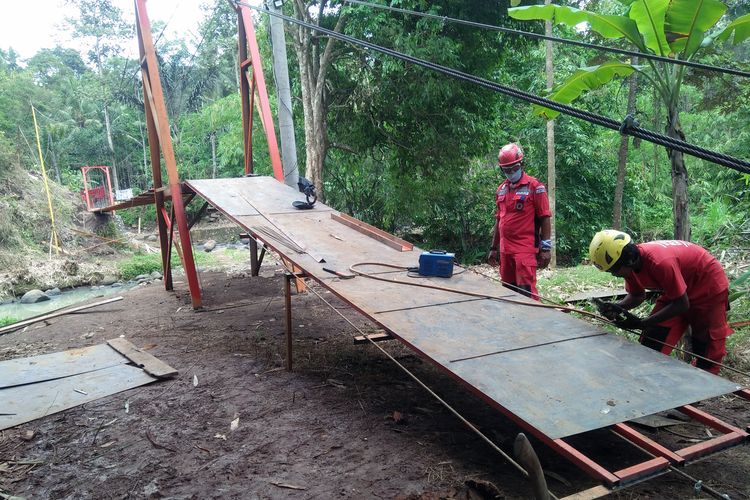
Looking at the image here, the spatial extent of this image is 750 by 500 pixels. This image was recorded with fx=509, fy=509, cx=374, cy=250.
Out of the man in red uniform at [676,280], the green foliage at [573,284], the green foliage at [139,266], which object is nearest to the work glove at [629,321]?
the man in red uniform at [676,280]

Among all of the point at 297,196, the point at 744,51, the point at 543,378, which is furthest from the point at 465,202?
the point at 744,51

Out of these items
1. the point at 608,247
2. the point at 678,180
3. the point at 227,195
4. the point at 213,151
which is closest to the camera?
the point at 608,247

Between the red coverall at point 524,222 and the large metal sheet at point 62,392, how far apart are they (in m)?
3.48

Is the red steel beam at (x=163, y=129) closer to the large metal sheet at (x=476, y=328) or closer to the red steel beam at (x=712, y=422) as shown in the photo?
the large metal sheet at (x=476, y=328)

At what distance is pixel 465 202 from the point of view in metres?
14.3

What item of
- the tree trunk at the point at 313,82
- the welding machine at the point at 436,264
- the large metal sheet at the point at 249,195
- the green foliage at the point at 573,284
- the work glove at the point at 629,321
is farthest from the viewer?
the tree trunk at the point at 313,82

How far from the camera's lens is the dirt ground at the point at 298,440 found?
2.78 m

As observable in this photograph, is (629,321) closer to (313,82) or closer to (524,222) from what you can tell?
(524,222)

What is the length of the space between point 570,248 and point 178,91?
23.4 meters

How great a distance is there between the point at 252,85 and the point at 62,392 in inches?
195

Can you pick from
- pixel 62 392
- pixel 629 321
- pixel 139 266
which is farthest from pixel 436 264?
pixel 139 266

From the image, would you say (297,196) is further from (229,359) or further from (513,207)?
(513,207)

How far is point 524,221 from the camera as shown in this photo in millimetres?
4660

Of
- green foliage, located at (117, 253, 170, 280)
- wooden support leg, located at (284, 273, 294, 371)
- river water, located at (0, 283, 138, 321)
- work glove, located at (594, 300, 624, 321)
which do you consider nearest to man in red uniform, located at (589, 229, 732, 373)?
work glove, located at (594, 300, 624, 321)
